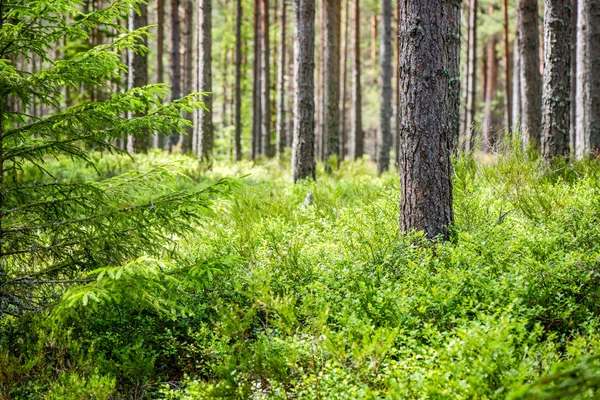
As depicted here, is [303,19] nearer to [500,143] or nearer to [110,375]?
[500,143]

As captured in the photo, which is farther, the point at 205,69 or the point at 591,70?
the point at 205,69

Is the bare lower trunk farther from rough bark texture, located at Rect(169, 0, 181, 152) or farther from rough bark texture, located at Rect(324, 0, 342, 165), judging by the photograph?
rough bark texture, located at Rect(169, 0, 181, 152)

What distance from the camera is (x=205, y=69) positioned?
555 inches

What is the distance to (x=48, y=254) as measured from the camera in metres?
4.45

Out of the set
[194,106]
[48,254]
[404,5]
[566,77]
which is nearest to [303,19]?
[566,77]

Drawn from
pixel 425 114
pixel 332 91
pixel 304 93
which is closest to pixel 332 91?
pixel 332 91

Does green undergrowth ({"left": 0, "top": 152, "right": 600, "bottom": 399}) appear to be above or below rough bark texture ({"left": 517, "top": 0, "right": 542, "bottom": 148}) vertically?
below

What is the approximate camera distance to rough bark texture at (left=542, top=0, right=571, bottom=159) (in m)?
8.80

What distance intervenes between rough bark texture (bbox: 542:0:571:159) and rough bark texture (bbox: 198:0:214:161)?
8.93 m

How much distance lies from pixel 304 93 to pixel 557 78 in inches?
204

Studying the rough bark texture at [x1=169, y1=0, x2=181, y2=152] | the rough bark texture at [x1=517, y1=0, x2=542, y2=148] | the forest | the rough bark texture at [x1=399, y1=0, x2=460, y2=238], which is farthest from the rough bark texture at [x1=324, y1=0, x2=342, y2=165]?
the rough bark texture at [x1=399, y1=0, x2=460, y2=238]

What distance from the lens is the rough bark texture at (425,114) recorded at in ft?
16.1

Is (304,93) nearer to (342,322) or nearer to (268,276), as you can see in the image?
(268,276)

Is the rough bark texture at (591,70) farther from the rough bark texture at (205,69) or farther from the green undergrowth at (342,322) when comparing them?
the rough bark texture at (205,69)
